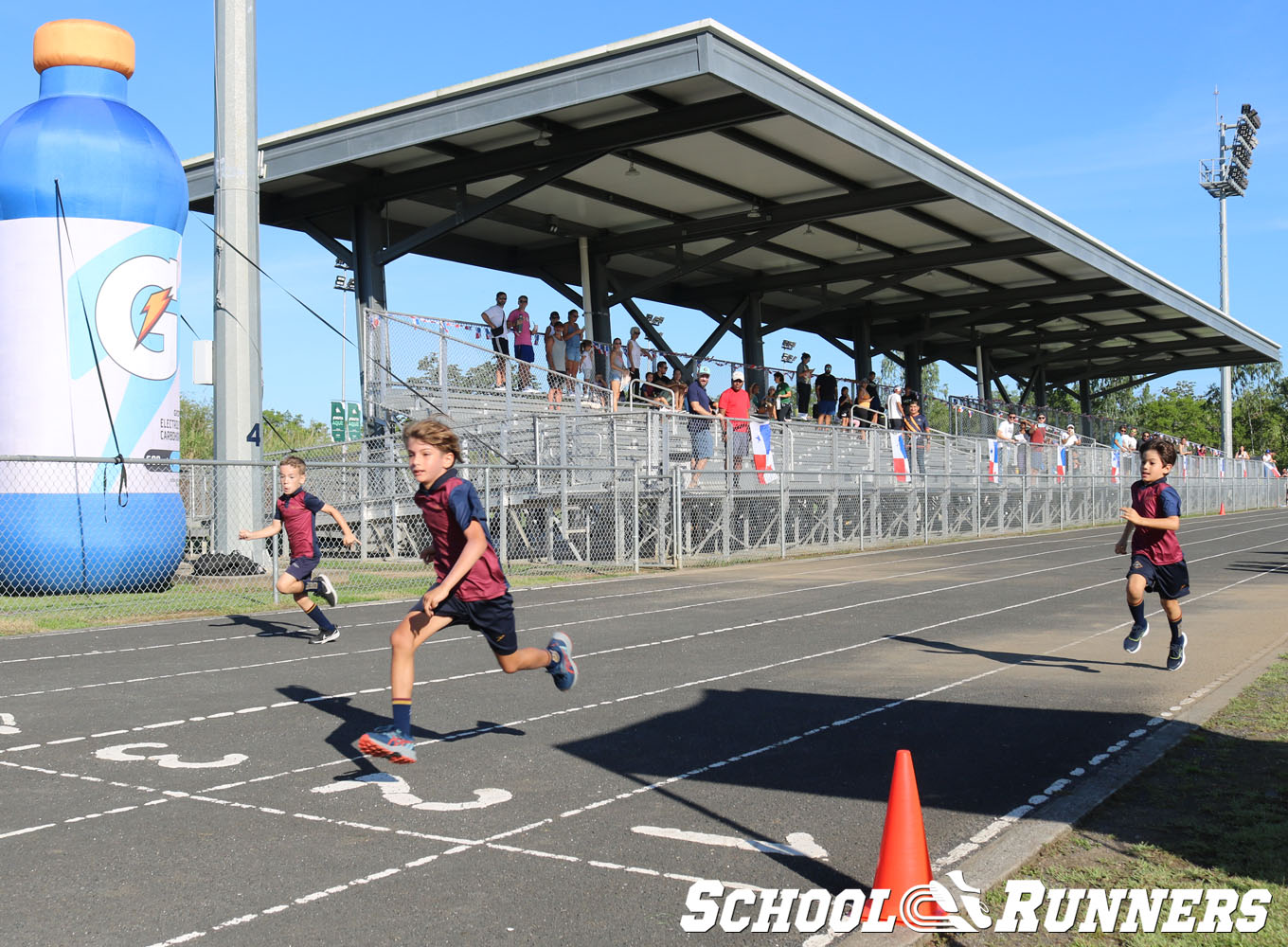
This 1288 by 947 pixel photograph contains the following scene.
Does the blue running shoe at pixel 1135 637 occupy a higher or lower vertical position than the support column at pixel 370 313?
lower

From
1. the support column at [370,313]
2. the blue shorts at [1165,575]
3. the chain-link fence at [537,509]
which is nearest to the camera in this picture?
the blue shorts at [1165,575]

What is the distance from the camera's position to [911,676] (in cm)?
962

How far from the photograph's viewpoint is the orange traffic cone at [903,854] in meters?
4.12

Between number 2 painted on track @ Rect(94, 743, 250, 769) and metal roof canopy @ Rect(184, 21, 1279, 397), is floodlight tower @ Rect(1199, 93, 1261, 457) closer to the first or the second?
metal roof canopy @ Rect(184, 21, 1279, 397)

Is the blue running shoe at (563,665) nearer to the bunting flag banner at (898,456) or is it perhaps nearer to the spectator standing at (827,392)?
the bunting flag banner at (898,456)

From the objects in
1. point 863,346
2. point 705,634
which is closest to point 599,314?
point 863,346

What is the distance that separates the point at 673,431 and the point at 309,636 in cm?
1063

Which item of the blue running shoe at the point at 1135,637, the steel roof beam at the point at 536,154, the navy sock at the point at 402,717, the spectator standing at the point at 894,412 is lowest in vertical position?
the blue running shoe at the point at 1135,637

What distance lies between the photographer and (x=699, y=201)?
27922mm

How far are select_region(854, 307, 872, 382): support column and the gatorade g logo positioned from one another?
2814 cm

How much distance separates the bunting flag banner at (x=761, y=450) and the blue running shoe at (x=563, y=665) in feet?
51.0

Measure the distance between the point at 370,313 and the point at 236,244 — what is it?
4.87 m

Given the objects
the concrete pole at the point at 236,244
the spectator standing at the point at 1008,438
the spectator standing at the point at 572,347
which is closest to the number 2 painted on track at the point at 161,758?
the concrete pole at the point at 236,244

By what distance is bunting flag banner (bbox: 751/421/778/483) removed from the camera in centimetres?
2309
